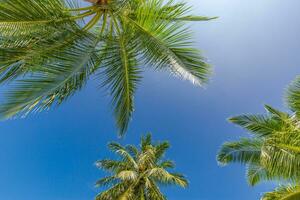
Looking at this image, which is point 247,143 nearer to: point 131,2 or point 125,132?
point 125,132

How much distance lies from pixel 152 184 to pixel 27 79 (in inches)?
619

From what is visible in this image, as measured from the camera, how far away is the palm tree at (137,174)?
64.6 ft

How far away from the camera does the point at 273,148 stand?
7500 mm

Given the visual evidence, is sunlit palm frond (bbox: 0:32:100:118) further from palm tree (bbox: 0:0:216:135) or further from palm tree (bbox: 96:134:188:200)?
palm tree (bbox: 96:134:188:200)

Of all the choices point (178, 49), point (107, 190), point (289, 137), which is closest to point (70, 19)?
point (178, 49)

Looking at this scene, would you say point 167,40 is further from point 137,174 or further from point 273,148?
point 137,174

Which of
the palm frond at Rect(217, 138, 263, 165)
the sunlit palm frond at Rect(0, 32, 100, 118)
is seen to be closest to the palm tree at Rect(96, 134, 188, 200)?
the palm frond at Rect(217, 138, 263, 165)

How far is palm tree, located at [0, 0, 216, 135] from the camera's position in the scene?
5848mm

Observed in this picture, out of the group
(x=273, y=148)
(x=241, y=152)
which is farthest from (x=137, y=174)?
(x=273, y=148)

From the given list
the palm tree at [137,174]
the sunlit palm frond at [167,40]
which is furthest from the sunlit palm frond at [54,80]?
the palm tree at [137,174]

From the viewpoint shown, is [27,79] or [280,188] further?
[280,188]

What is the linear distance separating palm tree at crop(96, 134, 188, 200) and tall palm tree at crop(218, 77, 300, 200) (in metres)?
8.85

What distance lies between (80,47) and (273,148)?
4.54 meters

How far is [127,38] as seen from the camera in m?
6.66
